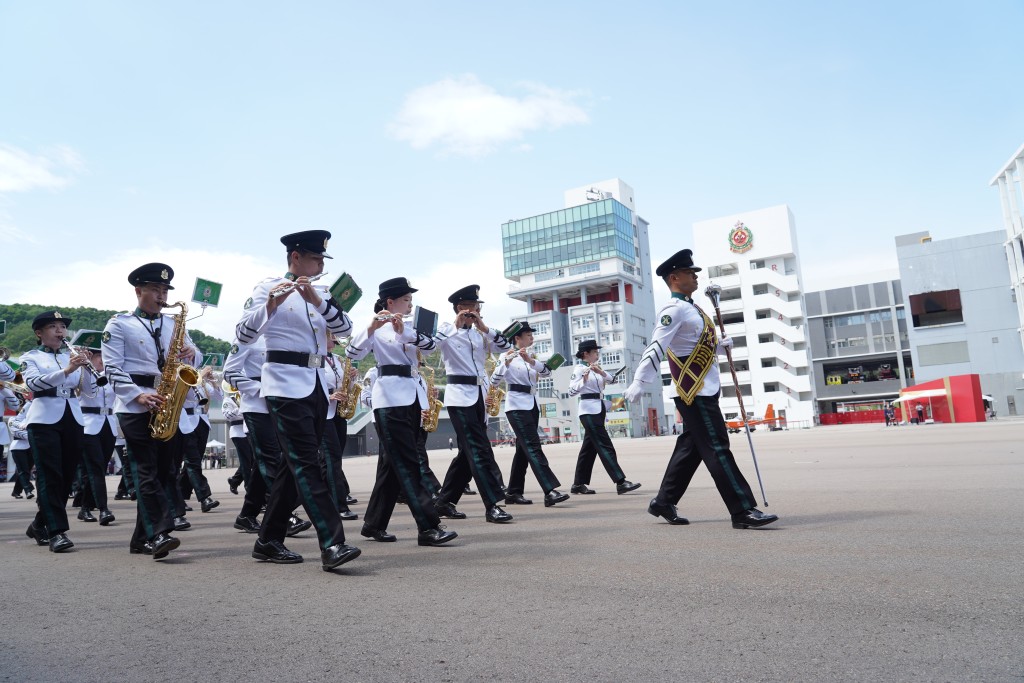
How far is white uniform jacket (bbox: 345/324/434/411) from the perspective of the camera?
21.6 ft

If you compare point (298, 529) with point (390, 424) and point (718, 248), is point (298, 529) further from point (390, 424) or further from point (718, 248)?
point (718, 248)

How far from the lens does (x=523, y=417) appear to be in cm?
998

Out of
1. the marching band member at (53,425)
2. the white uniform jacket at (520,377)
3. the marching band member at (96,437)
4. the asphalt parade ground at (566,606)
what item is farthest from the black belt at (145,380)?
the white uniform jacket at (520,377)

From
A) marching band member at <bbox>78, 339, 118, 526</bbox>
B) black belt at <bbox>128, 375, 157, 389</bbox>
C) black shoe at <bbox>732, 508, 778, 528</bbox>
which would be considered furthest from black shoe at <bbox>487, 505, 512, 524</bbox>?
marching band member at <bbox>78, 339, 118, 526</bbox>

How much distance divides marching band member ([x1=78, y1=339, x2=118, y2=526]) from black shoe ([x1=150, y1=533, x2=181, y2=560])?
127 inches

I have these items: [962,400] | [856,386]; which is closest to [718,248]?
[856,386]

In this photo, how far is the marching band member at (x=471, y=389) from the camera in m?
7.53

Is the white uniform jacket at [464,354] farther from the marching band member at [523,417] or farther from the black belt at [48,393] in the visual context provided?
the black belt at [48,393]

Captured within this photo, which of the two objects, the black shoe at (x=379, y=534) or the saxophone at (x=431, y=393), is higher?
the saxophone at (x=431, y=393)

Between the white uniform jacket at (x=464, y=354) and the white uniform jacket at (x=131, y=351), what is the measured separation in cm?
264

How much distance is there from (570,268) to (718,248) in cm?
2843

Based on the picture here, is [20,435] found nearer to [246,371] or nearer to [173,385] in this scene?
[246,371]

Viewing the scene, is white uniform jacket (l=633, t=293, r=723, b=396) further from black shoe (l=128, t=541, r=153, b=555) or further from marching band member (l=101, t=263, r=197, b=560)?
black shoe (l=128, t=541, r=153, b=555)

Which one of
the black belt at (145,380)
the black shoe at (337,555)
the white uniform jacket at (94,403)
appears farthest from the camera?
the white uniform jacket at (94,403)
